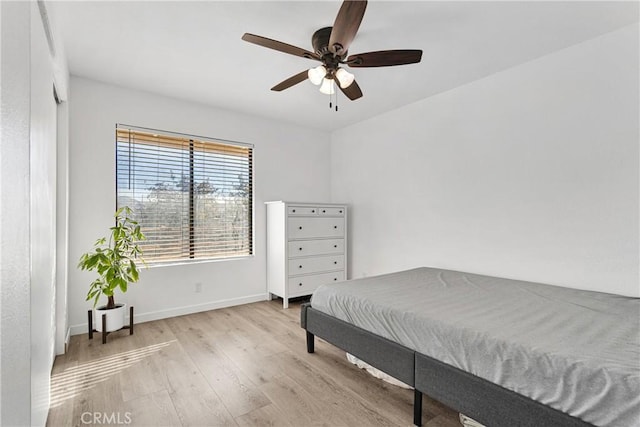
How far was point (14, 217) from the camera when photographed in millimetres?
924

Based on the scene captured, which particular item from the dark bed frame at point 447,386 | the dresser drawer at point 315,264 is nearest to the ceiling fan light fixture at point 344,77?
the dark bed frame at point 447,386

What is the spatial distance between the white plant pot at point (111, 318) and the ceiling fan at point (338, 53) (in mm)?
2605

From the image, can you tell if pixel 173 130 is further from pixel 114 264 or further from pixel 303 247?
pixel 303 247

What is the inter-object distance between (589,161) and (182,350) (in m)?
3.66

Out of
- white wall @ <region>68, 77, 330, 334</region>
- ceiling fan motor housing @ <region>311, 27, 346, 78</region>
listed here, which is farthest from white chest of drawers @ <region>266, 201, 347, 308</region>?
ceiling fan motor housing @ <region>311, 27, 346, 78</region>

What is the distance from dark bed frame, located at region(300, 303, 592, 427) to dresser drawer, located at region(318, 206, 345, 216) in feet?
6.67

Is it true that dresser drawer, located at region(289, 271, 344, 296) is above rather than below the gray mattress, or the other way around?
below

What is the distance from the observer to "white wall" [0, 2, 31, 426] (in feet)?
2.69

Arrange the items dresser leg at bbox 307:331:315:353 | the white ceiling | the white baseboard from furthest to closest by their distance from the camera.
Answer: the white baseboard, dresser leg at bbox 307:331:315:353, the white ceiling

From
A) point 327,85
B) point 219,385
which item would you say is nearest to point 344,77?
point 327,85

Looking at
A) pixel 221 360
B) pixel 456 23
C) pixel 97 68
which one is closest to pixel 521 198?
pixel 456 23

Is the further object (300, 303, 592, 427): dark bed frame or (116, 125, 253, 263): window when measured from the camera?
(116, 125, 253, 263): window

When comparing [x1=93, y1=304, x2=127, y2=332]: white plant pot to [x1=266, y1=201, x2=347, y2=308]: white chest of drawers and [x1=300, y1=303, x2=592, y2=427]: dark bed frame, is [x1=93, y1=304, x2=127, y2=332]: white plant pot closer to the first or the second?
[x1=266, y1=201, x2=347, y2=308]: white chest of drawers

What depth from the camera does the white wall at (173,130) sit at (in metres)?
3.04
